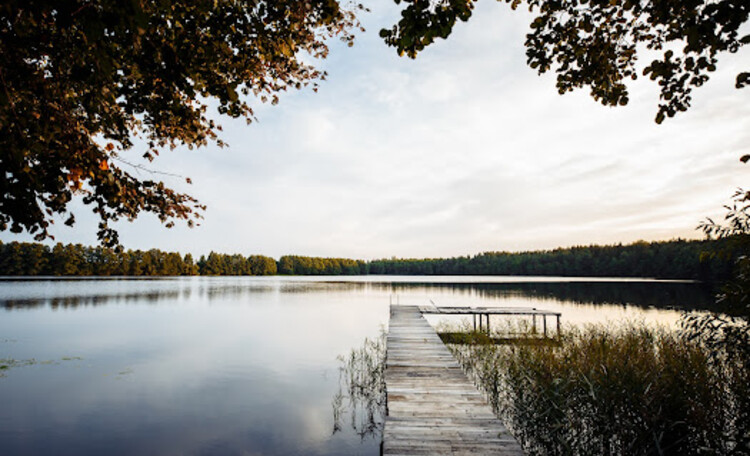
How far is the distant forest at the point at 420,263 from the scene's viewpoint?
7388 centimetres

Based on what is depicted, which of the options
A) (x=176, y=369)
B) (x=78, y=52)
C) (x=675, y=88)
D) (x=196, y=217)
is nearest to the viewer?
(x=78, y=52)

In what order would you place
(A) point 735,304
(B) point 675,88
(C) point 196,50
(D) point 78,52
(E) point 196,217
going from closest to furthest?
(D) point 78,52, (B) point 675,88, (C) point 196,50, (A) point 735,304, (E) point 196,217

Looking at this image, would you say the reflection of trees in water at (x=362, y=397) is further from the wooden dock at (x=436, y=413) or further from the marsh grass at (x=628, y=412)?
the marsh grass at (x=628, y=412)

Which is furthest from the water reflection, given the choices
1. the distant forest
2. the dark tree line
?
the dark tree line

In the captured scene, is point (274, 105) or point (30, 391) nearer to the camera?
point (274, 105)

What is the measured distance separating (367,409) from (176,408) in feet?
17.5

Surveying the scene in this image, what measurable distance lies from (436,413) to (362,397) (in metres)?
4.87

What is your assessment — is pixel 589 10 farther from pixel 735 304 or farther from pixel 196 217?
pixel 196 217

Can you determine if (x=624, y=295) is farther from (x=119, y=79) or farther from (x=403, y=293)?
(x=119, y=79)

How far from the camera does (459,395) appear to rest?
286 inches

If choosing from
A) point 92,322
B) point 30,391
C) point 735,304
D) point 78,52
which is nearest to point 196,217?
point 78,52

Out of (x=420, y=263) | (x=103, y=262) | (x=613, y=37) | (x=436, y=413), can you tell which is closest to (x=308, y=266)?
(x=420, y=263)

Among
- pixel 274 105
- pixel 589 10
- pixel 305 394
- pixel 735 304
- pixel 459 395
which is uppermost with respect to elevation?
pixel 589 10

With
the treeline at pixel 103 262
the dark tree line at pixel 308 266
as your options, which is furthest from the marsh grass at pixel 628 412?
the dark tree line at pixel 308 266
